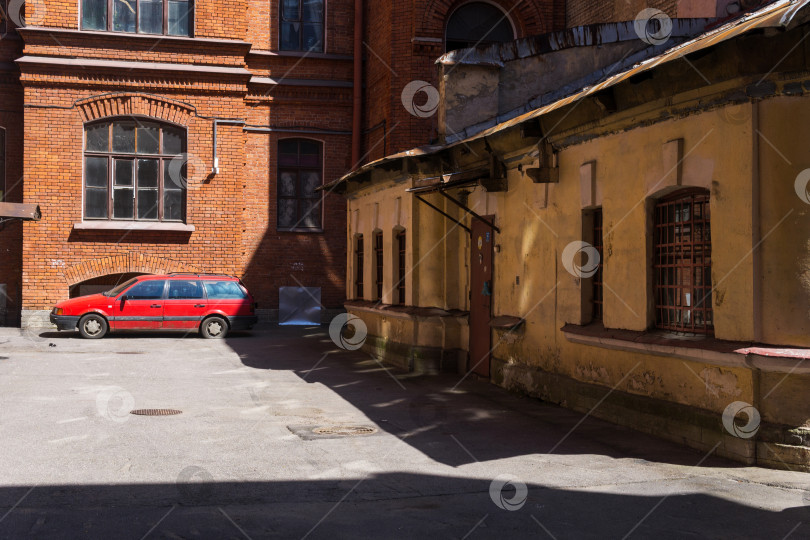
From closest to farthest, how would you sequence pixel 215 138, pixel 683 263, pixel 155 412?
pixel 683 263 < pixel 155 412 < pixel 215 138

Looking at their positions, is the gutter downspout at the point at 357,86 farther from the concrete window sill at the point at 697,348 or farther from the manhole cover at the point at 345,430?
the manhole cover at the point at 345,430

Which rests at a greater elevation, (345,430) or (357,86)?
(357,86)

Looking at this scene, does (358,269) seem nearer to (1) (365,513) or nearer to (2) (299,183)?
(2) (299,183)

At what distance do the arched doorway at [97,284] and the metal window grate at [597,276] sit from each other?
16.4 m

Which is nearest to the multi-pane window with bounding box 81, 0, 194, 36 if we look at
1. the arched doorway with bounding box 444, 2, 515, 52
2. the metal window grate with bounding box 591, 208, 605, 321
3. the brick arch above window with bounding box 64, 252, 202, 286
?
the brick arch above window with bounding box 64, 252, 202, 286

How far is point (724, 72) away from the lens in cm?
784

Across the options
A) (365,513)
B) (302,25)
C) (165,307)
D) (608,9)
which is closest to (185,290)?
(165,307)

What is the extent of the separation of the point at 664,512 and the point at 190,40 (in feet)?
69.0

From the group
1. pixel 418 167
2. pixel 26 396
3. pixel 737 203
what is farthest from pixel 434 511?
pixel 418 167

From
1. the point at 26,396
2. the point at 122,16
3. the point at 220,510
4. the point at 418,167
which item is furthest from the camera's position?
the point at 122,16

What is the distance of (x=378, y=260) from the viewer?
19.2 meters

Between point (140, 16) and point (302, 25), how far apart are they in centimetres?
480

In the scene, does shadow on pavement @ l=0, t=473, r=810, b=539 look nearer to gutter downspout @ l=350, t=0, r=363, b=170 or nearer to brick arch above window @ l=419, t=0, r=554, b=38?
brick arch above window @ l=419, t=0, r=554, b=38

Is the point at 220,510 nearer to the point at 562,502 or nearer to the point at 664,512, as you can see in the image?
the point at 562,502
